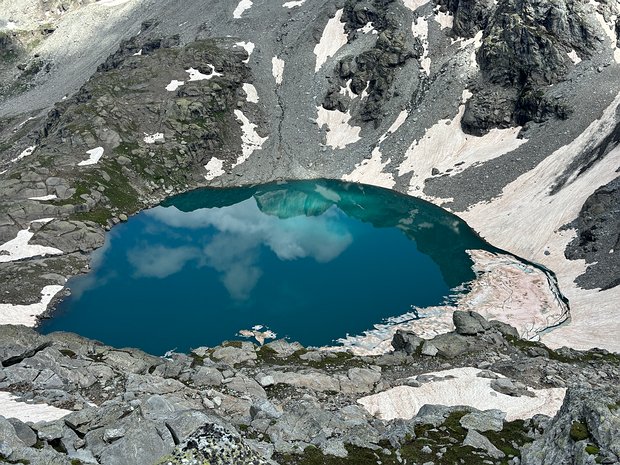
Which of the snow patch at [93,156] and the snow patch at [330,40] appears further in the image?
the snow patch at [330,40]

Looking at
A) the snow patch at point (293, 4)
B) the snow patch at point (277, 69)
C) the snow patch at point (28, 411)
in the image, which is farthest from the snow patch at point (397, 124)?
the snow patch at point (28, 411)

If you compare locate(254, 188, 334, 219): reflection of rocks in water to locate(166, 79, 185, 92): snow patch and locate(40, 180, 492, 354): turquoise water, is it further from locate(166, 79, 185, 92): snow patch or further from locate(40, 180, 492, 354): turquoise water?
locate(166, 79, 185, 92): snow patch

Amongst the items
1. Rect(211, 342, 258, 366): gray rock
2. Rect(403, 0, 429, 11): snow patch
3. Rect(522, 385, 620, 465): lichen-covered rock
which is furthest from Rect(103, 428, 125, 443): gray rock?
Rect(403, 0, 429, 11): snow patch

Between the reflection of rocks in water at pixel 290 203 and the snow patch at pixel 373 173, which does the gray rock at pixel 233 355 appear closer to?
the reflection of rocks in water at pixel 290 203

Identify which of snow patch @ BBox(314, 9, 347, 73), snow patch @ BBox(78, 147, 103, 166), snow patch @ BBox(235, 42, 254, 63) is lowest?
snow patch @ BBox(78, 147, 103, 166)

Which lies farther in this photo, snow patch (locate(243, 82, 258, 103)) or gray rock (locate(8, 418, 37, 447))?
snow patch (locate(243, 82, 258, 103))

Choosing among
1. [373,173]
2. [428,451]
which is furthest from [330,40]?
[428,451]
